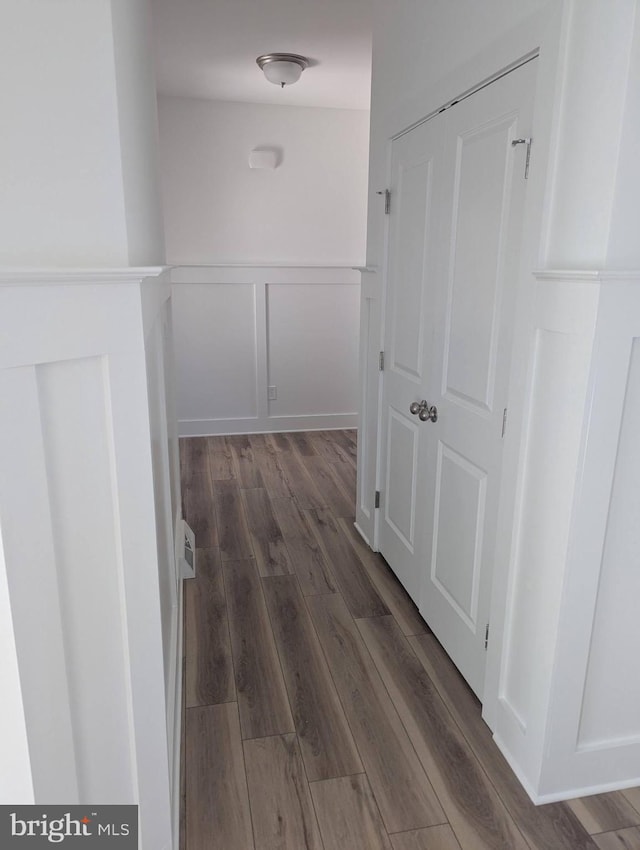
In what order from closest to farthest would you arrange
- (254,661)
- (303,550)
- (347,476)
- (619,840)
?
(619,840), (254,661), (303,550), (347,476)

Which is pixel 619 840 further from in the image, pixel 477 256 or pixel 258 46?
pixel 258 46

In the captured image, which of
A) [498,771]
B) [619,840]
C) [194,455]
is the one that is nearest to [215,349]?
[194,455]

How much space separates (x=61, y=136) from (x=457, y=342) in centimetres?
137

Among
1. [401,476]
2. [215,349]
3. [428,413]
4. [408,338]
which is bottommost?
[401,476]

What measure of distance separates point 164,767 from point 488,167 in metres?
1.76

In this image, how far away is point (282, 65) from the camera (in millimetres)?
3488

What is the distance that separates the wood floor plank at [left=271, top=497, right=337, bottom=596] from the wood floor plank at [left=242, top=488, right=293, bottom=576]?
0.11 ft

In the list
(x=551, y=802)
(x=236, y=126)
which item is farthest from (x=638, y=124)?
(x=236, y=126)

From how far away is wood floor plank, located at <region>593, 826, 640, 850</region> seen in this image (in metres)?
1.48

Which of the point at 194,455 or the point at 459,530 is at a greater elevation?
the point at 459,530

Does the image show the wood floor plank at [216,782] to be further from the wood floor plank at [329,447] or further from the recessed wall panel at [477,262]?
the wood floor plank at [329,447]

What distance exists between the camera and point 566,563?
1467 millimetres

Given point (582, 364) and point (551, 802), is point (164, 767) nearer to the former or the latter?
point (551, 802)

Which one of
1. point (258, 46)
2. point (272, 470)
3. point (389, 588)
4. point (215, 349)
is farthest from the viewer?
point (215, 349)
